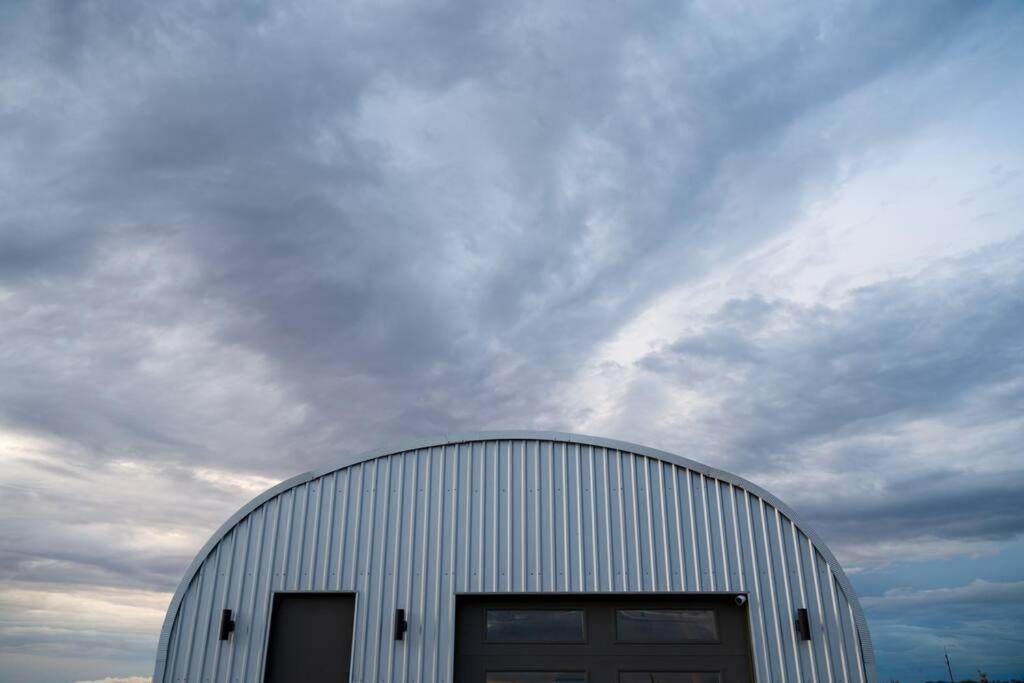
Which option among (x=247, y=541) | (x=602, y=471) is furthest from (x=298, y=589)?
(x=602, y=471)

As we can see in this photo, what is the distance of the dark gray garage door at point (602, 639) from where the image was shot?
389 inches

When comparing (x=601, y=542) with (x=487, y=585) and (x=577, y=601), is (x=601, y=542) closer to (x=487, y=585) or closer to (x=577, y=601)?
(x=577, y=601)

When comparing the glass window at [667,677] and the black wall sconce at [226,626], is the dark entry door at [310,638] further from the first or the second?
the glass window at [667,677]

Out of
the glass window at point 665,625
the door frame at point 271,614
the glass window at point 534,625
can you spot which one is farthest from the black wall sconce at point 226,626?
the glass window at point 665,625

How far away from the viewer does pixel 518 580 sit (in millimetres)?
10266

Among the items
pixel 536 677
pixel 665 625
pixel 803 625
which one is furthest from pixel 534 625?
pixel 803 625

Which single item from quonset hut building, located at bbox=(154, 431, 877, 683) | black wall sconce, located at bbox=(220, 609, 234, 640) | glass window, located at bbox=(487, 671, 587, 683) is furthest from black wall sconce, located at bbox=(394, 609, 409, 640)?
black wall sconce, located at bbox=(220, 609, 234, 640)

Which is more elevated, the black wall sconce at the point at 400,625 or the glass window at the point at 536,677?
the black wall sconce at the point at 400,625

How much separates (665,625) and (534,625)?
5.71ft

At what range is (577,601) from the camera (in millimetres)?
10297

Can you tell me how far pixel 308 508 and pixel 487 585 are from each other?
9.37 feet

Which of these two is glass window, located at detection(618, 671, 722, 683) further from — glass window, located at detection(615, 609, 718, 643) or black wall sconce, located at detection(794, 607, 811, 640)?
black wall sconce, located at detection(794, 607, 811, 640)

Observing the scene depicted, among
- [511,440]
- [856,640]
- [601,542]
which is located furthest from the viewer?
[511,440]

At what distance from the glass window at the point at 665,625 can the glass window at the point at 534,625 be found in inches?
22.6
